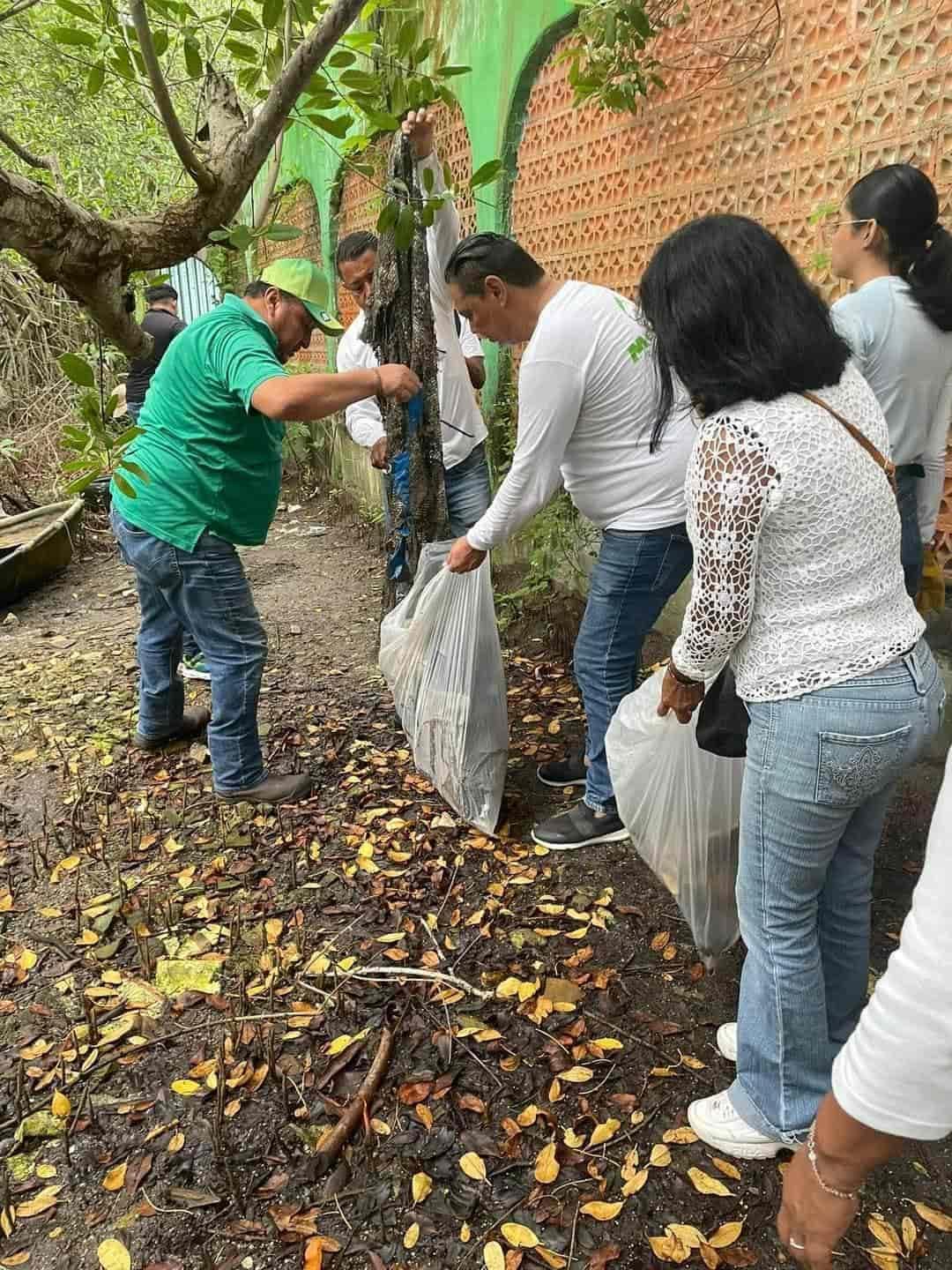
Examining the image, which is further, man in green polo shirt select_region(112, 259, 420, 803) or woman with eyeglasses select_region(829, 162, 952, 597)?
man in green polo shirt select_region(112, 259, 420, 803)

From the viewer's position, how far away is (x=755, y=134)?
283cm

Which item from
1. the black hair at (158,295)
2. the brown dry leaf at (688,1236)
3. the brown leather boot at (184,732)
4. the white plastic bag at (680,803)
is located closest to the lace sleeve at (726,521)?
the white plastic bag at (680,803)

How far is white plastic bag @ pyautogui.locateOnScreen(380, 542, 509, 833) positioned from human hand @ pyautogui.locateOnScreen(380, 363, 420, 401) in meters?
0.45

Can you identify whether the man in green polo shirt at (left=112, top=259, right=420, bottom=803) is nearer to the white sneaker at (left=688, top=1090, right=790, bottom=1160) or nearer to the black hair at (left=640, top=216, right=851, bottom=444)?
the black hair at (left=640, top=216, right=851, bottom=444)

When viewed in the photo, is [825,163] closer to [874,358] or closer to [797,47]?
[797,47]

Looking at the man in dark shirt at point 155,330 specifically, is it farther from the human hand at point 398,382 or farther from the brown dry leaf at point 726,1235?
the brown dry leaf at point 726,1235

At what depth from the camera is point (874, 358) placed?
1975 millimetres

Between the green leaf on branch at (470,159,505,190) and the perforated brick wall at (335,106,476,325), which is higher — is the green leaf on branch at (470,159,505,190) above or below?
below

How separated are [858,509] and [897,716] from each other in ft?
1.05

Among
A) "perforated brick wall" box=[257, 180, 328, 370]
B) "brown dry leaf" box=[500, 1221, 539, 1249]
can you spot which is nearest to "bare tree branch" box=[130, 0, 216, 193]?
"brown dry leaf" box=[500, 1221, 539, 1249]

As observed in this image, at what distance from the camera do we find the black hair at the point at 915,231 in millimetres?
1964

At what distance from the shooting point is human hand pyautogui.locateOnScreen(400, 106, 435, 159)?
2.33 m

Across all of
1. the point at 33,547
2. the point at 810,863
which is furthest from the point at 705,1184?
the point at 33,547

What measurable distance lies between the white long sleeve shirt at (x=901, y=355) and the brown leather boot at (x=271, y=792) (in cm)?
209
